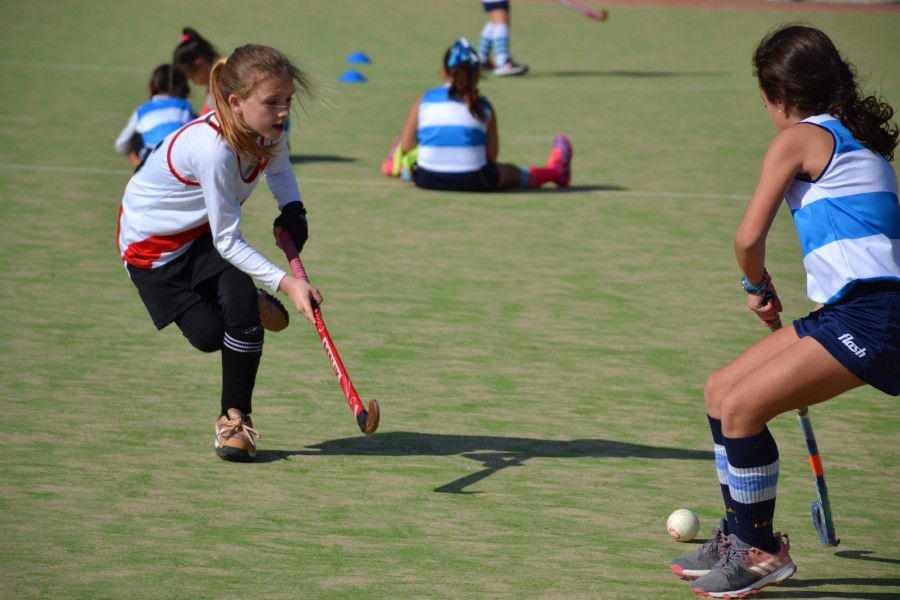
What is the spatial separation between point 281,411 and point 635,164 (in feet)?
20.9

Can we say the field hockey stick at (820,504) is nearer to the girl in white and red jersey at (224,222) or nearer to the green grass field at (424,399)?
the green grass field at (424,399)

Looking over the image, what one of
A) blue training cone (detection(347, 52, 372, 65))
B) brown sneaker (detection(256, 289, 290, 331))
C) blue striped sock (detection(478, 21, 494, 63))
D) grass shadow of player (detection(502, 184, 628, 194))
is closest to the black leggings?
brown sneaker (detection(256, 289, 290, 331))

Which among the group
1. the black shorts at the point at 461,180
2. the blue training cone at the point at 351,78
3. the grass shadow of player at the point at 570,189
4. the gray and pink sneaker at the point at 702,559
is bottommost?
the gray and pink sneaker at the point at 702,559

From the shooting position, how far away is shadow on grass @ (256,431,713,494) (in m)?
4.88

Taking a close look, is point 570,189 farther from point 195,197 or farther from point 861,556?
point 861,556

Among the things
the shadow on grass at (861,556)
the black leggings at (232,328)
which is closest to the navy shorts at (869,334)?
the shadow on grass at (861,556)

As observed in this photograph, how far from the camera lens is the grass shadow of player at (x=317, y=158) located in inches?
435

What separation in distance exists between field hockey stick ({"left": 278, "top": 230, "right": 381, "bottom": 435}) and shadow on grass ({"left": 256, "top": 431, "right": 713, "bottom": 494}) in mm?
379

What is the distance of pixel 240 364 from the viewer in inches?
188

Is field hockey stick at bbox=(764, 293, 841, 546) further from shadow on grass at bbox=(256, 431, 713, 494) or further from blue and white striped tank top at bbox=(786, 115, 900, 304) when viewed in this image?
shadow on grass at bbox=(256, 431, 713, 494)

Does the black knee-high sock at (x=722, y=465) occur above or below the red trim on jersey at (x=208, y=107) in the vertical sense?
below

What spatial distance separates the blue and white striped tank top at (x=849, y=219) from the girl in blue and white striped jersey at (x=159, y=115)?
256 inches

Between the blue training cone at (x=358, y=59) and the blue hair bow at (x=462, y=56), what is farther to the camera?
the blue training cone at (x=358, y=59)

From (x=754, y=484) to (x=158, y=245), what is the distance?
89.8 inches
